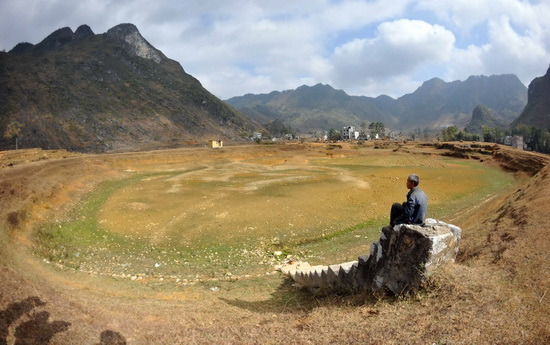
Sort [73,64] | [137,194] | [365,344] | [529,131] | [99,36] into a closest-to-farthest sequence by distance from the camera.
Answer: [365,344] < [137,194] < [529,131] < [73,64] < [99,36]

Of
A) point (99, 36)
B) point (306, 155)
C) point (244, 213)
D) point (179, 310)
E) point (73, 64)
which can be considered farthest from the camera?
point (99, 36)

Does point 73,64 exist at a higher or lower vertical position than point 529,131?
higher

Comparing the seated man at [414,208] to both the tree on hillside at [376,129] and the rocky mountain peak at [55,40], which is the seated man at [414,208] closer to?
the tree on hillside at [376,129]

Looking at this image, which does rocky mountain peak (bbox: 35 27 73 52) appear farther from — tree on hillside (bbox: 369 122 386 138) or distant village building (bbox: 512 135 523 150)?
distant village building (bbox: 512 135 523 150)

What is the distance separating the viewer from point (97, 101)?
12325 cm

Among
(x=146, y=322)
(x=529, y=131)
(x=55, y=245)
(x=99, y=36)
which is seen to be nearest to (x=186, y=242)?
(x=55, y=245)

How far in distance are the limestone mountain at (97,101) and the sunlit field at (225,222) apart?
7090 centimetres

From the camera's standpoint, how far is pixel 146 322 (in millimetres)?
8758

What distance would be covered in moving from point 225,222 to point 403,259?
52.2 ft

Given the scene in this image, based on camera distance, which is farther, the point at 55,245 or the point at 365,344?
the point at 55,245

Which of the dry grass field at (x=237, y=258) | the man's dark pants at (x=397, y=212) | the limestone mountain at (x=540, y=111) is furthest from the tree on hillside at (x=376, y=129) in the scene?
the man's dark pants at (x=397, y=212)

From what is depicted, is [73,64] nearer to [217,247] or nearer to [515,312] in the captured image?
[217,247]

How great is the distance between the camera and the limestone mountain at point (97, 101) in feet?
313

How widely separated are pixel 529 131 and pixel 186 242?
150174 millimetres
